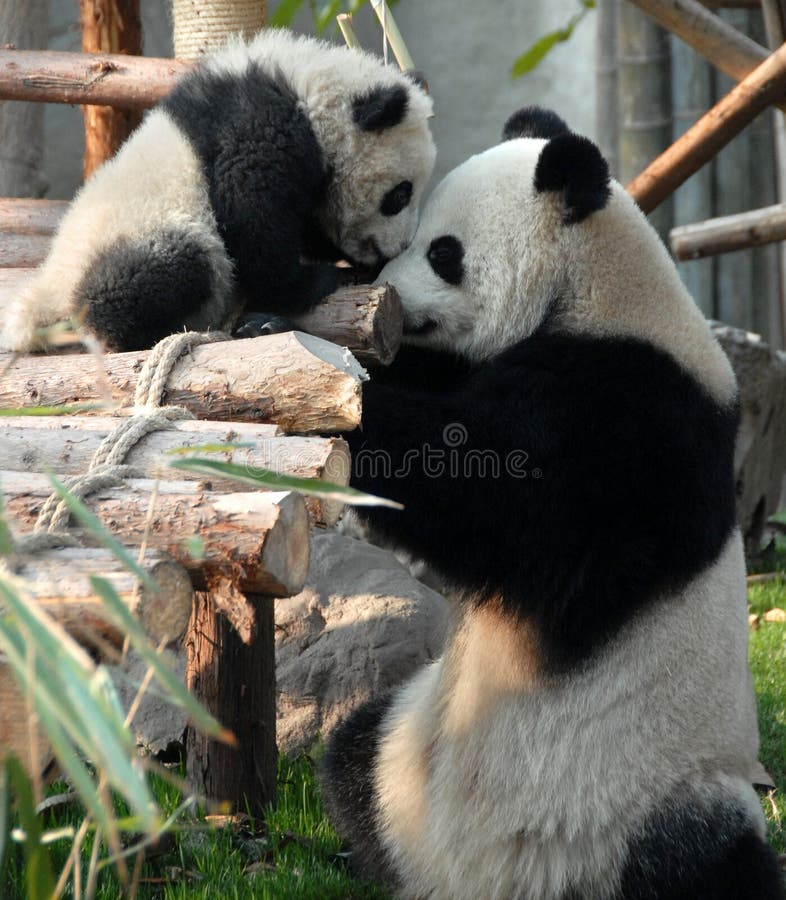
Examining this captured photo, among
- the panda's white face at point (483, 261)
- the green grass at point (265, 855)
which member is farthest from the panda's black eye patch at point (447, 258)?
the green grass at point (265, 855)

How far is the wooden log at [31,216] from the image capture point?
3.51 meters

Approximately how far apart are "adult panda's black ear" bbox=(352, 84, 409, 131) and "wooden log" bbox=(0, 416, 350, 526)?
113 centimetres

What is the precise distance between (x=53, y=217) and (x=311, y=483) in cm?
233

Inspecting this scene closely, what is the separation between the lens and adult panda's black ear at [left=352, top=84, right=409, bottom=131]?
282 cm

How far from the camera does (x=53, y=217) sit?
3.52 meters

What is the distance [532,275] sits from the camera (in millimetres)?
2617

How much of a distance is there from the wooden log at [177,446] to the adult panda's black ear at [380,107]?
3.70 ft

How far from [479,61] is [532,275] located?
732 centimetres

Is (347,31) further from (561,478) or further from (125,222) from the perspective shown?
(561,478)

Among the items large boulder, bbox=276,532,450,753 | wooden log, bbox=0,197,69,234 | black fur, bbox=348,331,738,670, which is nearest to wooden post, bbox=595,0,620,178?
large boulder, bbox=276,532,450,753

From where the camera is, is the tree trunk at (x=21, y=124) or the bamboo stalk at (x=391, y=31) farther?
the tree trunk at (x=21, y=124)

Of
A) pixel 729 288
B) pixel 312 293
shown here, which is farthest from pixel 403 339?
pixel 729 288

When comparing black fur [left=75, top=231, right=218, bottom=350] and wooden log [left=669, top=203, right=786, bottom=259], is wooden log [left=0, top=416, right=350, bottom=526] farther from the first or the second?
wooden log [left=669, top=203, right=786, bottom=259]

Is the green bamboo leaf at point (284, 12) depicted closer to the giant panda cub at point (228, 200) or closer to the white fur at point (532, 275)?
the giant panda cub at point (228, 200)
